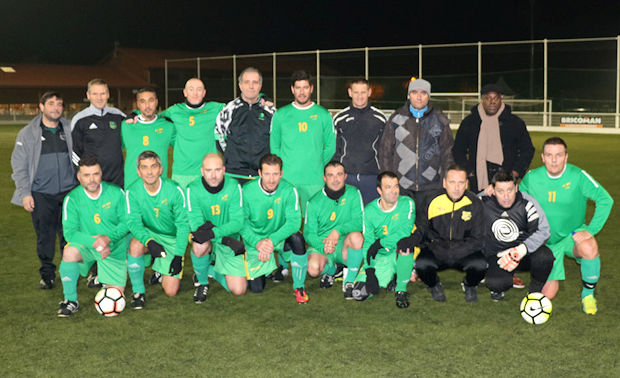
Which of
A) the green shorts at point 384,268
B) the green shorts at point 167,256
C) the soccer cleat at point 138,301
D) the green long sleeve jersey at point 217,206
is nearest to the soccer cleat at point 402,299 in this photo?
the green shorts at point 384,268

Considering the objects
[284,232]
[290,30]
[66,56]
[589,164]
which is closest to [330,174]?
[284,232]

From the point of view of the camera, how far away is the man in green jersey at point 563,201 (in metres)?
4.86

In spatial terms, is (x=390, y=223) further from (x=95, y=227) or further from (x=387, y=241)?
(x=95, y=227)

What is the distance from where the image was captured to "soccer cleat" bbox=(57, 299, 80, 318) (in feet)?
15.0

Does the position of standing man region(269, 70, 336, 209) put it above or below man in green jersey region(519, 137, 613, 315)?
above

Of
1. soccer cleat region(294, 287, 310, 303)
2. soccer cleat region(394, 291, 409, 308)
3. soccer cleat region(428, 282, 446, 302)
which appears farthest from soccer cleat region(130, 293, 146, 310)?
soccer cleat region(428, 282, 446, 302)

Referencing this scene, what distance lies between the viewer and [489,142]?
18.8ft

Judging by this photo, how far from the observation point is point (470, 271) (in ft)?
16.0

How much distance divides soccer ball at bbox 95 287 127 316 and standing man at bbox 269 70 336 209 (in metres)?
1.85

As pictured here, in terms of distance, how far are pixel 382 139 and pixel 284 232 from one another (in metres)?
1.17

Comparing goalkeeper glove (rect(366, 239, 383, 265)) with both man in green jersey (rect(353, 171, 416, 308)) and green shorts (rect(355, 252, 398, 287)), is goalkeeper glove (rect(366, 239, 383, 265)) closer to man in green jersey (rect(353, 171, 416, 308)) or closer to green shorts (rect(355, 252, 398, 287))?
man in green jersey (rect(353, 171, 416, 308))

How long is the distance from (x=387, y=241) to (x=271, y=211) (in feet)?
3.17

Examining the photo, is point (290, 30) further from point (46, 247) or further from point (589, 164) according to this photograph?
point (46, 247)

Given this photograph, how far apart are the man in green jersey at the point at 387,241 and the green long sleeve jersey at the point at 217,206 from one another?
103 centimetres
